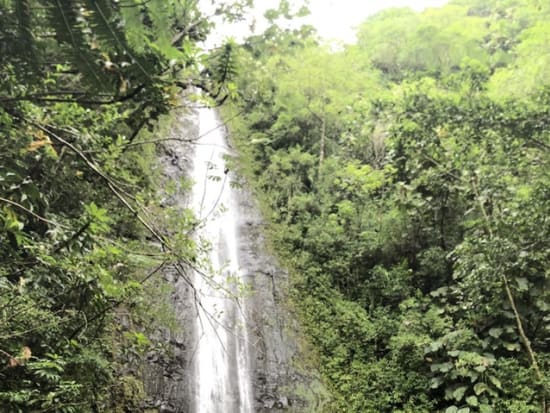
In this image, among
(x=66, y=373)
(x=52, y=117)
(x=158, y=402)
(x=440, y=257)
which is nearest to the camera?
(x=52, y=117)

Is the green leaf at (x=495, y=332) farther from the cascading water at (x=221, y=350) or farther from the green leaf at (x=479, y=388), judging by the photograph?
the cascading water at (x=221, y=350)

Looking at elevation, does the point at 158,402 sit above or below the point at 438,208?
below

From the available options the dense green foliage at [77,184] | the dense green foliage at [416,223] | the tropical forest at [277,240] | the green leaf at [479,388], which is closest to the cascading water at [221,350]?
the tropical forest at [277,240]

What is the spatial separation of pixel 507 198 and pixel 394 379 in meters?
3.24

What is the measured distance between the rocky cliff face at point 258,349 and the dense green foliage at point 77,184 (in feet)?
1.45

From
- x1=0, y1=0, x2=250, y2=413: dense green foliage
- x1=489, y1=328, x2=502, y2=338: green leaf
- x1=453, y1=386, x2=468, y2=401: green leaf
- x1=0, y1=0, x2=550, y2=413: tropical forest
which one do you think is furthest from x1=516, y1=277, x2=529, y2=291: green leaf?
x1=0, y1=0, x2=250, y2=413: dense green foliage

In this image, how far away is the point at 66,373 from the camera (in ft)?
14.4

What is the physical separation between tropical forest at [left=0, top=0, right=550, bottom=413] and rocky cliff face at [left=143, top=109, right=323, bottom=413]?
0.04 m

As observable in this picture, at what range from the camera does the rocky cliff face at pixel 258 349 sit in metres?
6.53

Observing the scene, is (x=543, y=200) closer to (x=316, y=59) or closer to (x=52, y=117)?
(x=52, y=117)

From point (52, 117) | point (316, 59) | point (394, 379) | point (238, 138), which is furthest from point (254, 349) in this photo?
point (238, 138)

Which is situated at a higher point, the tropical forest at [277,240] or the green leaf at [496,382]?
the tropical forest at [277,240]

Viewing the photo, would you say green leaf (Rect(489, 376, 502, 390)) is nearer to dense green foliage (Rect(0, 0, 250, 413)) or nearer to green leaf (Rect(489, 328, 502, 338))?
green leaf (Rect(489, 328, 502, 338))

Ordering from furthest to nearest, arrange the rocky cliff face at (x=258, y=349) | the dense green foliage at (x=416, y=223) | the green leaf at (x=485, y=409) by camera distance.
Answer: the rocky cliff face at (x=258, y=349), the dense green foliage at (x=416, y=223), the green leaf at (x=485, y=409)
